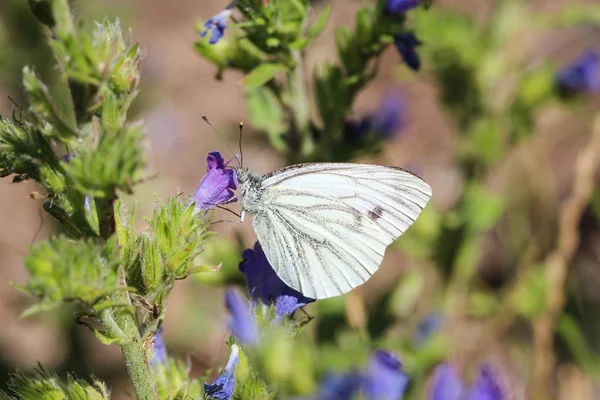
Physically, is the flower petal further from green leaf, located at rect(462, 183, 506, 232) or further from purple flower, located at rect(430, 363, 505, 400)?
green leaf, located at rect(462, 183, 506, 232)

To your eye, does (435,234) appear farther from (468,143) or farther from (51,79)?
(51,79)

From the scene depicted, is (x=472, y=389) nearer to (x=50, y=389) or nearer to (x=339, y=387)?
(x=339, y=387)

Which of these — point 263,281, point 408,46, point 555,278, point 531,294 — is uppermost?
point 408,46

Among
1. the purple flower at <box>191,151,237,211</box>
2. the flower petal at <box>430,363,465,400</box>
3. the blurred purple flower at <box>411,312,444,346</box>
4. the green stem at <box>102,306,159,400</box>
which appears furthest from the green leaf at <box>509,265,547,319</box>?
the green stem at <box>102,306,159,400</box>

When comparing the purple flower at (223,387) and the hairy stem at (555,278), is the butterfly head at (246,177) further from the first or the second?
the hairy stem at (555,278)

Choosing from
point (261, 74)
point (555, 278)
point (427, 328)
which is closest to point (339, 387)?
point (261, 74)

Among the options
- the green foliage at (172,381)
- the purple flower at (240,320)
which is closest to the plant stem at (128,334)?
the green foliage at (172,381)

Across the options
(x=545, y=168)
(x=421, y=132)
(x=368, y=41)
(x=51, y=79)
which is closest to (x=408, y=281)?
(x=368, y=41)
